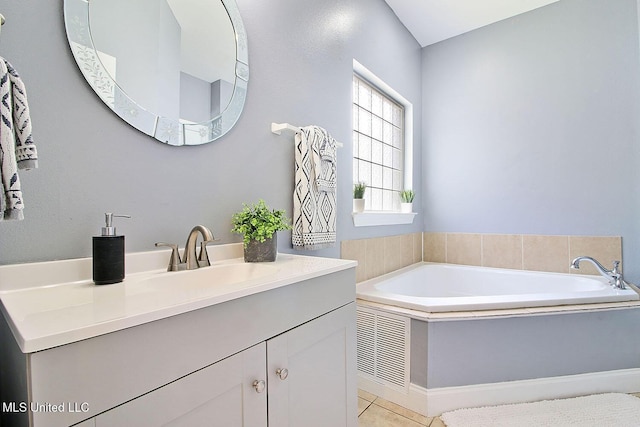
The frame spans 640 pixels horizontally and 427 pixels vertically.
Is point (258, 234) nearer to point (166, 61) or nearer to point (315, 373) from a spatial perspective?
point (315, 373)

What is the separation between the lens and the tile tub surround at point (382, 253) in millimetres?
2125

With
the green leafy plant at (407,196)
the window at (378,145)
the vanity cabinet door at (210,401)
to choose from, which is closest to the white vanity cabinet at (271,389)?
the vanity cabinet door at (210,401)

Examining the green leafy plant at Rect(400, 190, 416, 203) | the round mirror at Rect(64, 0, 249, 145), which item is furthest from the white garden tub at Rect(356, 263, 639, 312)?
the round mirror at Rect(64, 0, 249, 145)

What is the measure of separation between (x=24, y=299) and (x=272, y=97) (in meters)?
1.23

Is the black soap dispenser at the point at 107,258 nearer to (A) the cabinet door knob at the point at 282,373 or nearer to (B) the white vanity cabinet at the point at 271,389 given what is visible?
(B) the white vanity cabinet at the point at 271,389

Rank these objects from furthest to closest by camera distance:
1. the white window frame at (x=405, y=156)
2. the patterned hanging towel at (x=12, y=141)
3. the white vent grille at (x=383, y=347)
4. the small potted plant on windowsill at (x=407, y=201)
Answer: the small potted plant on windowsill at (x=407, y=201), the white window frame at (x=405, y=156), the white vent grille at (x=383, y=347), the patterned hanging towel at (x=12, y=141)

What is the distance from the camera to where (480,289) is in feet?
8.74

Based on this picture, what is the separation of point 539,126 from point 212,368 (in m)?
3.04

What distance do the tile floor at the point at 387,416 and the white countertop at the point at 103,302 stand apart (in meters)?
1.07

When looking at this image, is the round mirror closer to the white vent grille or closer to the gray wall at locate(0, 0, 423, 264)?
the gray wall at locate(0, 0, 423, 264)

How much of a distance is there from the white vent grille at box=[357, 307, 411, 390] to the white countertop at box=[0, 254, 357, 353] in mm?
900

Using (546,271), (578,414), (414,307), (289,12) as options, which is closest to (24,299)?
(414,307)

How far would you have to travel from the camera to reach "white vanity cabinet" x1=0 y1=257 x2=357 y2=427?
18.6 inches

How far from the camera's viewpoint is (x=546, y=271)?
252 centimetres
